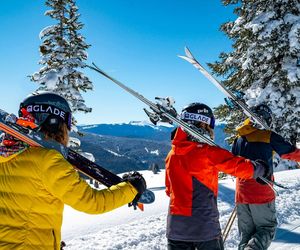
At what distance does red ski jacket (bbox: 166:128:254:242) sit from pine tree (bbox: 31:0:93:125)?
15022 mm

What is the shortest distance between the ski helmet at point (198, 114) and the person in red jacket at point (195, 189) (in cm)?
2

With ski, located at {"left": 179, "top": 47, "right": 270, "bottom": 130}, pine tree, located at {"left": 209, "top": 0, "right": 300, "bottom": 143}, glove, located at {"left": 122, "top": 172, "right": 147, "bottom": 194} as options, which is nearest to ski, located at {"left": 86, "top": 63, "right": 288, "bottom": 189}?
glove, located at {"left": 122, "top": 172, "right": 147, "bottom": 194}

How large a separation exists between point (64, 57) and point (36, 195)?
57.1 ft

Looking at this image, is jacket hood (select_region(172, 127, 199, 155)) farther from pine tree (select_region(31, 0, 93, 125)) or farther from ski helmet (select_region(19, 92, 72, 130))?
pine tree (select_region(31, 0, 93, 125))

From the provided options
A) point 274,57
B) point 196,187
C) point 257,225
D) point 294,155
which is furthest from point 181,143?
point 274,57

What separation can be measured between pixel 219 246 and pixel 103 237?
316 centimetres

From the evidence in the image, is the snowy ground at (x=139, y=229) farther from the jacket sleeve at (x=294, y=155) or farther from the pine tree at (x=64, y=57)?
the pine tree at (x=64, y=57)

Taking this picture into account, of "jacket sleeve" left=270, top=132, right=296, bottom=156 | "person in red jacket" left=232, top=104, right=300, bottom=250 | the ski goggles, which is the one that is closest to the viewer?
the ski goggles

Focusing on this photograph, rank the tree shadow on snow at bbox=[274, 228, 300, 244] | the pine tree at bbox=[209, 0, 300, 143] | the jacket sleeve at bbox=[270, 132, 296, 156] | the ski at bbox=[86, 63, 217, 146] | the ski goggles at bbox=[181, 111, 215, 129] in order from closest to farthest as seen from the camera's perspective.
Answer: the ski goggles at bbox=[181, 111, 215, 129] → the ski at bbox=[86, 63, 217, 146] → the jacket sleeve at bbox=[270, 132, 296, 156] → the tree shadow on snow at bbox=[274, 228, 300, 244] → the pine tree at bbox=[209, 0, 300, 143]

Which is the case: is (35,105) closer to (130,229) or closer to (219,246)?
(219,246)

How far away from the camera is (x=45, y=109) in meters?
2.50

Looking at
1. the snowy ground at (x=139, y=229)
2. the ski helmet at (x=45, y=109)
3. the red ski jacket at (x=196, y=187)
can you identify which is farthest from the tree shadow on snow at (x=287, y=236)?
the ski helmet at (x=45, y=109)

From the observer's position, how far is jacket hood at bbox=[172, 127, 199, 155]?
361cm

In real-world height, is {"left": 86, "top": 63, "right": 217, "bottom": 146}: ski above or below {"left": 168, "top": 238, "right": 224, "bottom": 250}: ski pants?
above
